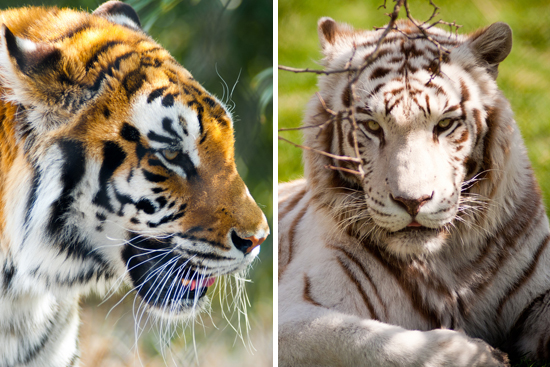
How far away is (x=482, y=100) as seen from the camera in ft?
4.50

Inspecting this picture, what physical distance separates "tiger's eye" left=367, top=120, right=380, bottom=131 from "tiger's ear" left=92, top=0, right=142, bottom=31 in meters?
0.61

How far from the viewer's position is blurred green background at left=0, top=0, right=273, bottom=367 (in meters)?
1.28

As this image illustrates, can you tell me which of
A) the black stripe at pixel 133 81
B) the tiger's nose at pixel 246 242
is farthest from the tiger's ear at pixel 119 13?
the tiger's nose at pixel 246 242

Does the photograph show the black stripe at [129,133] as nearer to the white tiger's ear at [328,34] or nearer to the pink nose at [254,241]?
the pink nose at [254,241]

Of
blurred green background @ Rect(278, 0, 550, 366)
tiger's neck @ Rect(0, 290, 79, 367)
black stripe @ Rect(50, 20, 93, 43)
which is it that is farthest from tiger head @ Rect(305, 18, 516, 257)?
tiger's neck @ Rect(0, 290, 79, 367)

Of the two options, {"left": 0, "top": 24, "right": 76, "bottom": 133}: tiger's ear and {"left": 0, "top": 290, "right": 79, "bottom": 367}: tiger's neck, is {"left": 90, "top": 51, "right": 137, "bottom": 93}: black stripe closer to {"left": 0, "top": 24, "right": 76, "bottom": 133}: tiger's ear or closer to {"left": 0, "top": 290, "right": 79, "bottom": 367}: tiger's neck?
{"left": 0, "top": 24, "right": 76, "bottom": 133}: tiger's ear

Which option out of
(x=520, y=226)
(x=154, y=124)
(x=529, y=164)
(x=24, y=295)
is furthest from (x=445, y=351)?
(x=24, y=295)

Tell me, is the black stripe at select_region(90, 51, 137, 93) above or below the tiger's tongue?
above

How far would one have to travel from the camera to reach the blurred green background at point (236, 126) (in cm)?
128

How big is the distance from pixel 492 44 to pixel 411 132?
0.34 meters

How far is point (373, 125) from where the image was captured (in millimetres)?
1351

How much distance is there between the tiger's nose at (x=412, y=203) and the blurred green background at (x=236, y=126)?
359 millimetres

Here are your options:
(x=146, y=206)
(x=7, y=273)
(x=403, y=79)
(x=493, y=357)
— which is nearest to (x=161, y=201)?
(x=146, y=206)

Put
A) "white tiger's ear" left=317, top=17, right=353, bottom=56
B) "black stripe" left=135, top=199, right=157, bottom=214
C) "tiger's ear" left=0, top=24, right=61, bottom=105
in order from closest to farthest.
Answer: "tiger's ear" left=0, top=24, right=61, bottom=105 < "black stripe" left=135, top=199, right=157, bottom=214 < "white tiger's ear" left=317, top=17, right=353, bottom=56
